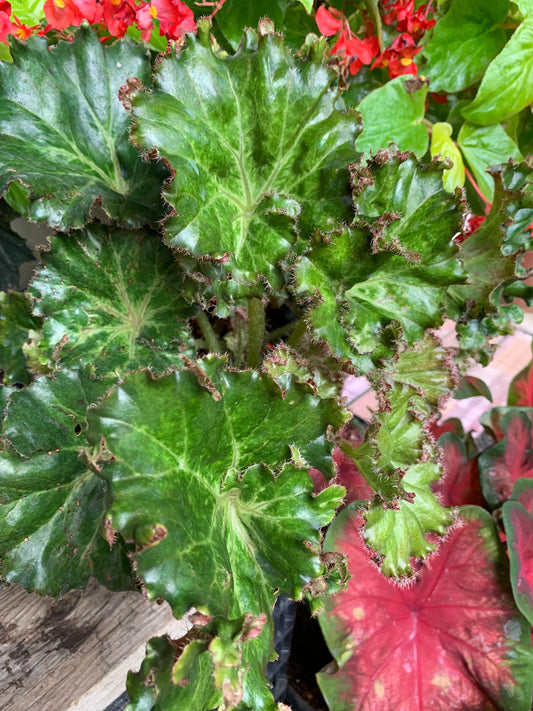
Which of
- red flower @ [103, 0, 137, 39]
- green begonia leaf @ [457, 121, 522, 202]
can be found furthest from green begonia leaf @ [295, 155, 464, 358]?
green begonia leaf @ [457, 121, 522, 202]

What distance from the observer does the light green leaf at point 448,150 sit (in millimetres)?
920

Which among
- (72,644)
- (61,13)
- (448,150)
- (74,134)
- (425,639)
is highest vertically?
(61,13)

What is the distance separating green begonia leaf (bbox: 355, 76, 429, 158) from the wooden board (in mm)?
751

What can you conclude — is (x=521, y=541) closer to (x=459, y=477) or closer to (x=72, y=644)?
(x=459, y=477)

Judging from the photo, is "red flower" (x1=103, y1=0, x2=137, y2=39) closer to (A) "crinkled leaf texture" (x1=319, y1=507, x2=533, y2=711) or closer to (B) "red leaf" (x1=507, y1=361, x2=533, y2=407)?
(A) "crinkled leaf texture" (x1=319, y1=507, x2=533, y2=711)

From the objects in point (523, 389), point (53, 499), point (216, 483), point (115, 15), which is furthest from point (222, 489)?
point (523, 389)

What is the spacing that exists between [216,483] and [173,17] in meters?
0.53

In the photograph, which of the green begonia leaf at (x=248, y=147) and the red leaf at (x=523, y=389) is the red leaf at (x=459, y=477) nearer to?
the red leaf at (x=523, y=389)

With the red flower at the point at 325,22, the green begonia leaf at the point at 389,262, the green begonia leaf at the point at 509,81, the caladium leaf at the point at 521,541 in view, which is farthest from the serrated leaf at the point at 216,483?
the green begonia leaf at the point at 509,81

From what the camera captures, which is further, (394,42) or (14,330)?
(394,42)

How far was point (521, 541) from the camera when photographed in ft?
2.68

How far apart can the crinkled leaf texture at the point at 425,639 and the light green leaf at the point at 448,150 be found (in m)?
0.55

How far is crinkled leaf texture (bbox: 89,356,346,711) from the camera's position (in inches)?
16.5

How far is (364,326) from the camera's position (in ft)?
2.08
